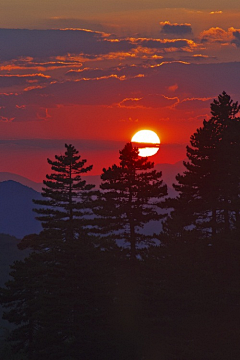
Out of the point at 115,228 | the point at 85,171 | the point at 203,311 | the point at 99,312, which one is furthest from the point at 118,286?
the point at 85,171

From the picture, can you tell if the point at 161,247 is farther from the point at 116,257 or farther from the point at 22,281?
the point at 22,281

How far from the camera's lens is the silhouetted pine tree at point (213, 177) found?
55.7 metres

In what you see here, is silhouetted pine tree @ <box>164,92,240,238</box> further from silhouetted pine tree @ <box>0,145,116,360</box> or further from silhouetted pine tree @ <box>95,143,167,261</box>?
silhouetted pine tree @ <box>0,145,116,360</box>

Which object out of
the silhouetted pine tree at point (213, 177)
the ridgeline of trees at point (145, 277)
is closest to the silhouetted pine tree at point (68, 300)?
the ridgeline of trees at point (145, 277)

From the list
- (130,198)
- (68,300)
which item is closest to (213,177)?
(130,198)

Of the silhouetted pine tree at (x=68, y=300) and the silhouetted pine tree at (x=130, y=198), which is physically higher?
the silhouetted pine tree at (x=130, y=198)

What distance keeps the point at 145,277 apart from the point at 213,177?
42.5 ft

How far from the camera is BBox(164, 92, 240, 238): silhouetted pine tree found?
55719 millimetres

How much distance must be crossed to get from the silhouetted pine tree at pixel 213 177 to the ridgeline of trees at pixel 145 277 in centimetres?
10

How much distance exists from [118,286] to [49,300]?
6.00 m

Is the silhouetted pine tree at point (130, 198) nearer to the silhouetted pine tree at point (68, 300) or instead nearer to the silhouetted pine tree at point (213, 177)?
the silhouetted pine tree at point (213, 177)

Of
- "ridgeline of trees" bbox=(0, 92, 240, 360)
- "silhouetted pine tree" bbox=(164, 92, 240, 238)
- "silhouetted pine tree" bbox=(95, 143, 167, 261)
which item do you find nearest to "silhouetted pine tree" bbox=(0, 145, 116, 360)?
"ridgeline of trees" bbox=(0, 92, 240, 360)

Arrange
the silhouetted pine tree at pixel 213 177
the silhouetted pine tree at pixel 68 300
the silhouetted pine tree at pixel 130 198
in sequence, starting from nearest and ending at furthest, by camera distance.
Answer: the silhouetted pine tree at pixel 68 300
the silhouetted pine tree at pixel 213 177
the silhouetted pine tree at pixel 130 198

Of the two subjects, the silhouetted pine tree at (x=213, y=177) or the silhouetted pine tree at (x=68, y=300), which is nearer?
the silhouetted pine tree at (x=68, y=300)
